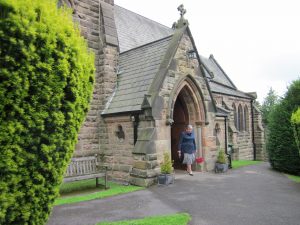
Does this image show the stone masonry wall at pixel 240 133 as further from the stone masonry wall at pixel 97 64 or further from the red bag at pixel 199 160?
the stone masonry wall at pixel 97 64

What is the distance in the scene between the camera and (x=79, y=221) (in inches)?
206

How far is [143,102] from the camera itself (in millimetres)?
8805

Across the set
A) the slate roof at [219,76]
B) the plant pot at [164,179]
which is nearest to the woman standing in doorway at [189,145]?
the plant pot at [164,179]

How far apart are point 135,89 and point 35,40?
23.9 ft

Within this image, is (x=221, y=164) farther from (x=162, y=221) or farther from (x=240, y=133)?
(x=240, y=133)

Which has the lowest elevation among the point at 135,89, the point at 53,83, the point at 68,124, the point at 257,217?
the point at 257,217

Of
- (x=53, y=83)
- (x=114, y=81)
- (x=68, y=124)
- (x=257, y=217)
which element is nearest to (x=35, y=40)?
(x=53, y=83)

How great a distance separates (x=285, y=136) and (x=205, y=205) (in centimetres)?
824

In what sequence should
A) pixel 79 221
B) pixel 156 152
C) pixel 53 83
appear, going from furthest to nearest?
pixel 156 152, pixel 79 221, pixel 53 83

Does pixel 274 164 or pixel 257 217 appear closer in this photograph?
pixel 257 217

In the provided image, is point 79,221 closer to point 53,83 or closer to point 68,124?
point 68,124

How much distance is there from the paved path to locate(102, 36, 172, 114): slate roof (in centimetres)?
329

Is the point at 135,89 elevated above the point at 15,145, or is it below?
above

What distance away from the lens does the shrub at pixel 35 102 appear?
2566 millimetres
